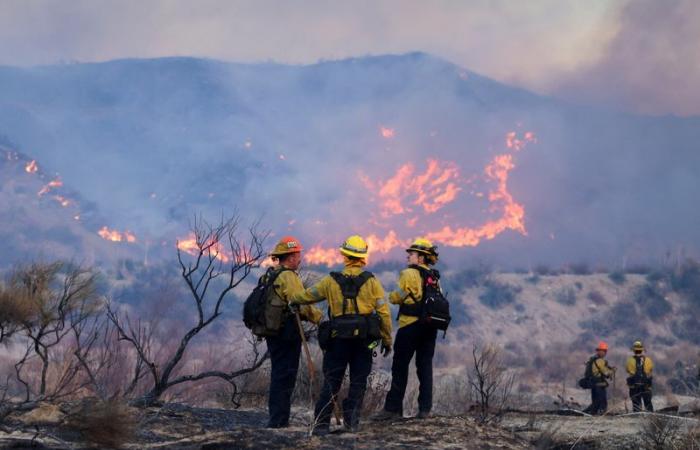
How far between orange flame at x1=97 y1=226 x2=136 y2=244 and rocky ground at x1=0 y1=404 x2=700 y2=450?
6259 centimetres

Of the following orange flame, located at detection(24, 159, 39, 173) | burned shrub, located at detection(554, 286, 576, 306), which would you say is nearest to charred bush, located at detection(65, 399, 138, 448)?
burned shrub, located at detection(554, 286, 576, 306)

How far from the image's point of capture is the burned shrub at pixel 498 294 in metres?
53.8

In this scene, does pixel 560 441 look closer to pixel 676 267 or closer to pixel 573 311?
pixel 573 311

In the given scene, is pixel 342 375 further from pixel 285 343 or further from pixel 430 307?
pixel 430 307

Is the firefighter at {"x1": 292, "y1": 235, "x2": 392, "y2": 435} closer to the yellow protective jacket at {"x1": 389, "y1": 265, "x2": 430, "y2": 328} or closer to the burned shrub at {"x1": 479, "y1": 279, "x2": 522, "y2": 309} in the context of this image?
the yellow protective jacket at {"x1": 389, "y1": 265, "x2": 430, "y2": 328}

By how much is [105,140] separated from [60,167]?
7985 millimetres

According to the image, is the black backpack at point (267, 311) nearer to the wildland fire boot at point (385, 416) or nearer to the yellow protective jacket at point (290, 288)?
the yellow protective jacket at point (290, 288)

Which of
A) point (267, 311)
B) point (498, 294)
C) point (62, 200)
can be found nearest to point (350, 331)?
point (267, 311)

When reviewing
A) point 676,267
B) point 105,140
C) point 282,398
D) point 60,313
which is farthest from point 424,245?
point 105,140

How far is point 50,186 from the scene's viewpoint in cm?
7644

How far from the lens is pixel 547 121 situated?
87.2 meters

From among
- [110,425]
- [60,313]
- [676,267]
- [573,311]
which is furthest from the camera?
[676,267]

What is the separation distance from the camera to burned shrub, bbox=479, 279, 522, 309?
177 feet

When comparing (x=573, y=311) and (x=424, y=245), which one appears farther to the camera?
(x=573, y=311)
